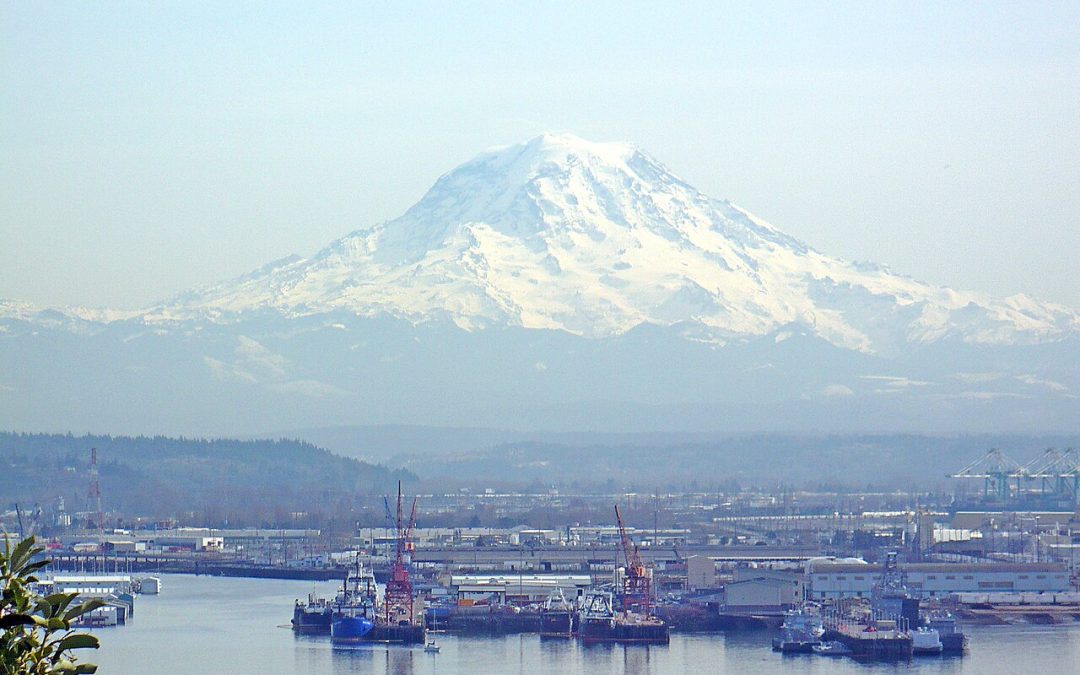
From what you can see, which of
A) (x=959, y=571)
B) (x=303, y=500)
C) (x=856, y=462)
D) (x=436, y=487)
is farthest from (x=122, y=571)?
(x=856, y=462)

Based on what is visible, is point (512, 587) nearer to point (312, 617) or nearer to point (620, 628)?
point (312, 617)

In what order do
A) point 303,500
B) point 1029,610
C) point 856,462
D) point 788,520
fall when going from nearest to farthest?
point 1029,610, point 788,520, point 303,500, point 856,462

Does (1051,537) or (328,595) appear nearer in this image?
(328,595)

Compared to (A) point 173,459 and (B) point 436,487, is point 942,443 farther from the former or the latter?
(A) point 173,459

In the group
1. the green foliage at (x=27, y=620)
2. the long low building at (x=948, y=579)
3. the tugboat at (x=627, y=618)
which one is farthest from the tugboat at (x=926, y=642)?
the green foliage at (x=27, y=620)

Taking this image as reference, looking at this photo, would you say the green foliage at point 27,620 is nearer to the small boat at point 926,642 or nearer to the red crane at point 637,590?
the small boat at point 926,642

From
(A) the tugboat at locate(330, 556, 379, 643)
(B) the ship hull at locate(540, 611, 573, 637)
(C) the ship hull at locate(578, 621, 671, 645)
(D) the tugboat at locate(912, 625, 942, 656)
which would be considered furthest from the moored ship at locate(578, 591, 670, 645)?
(D) the tugboat at locate(912, 625, 942, 656)

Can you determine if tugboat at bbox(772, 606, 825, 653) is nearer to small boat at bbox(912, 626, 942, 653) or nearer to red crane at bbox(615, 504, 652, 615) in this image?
small boat at bbox(912, 626, 942, 653)
